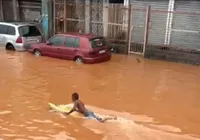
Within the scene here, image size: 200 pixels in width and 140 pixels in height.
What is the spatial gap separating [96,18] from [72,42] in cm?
442

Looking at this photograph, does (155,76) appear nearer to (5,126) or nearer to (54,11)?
(5,126)

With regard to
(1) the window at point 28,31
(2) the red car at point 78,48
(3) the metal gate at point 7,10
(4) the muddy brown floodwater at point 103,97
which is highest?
(3) the metal gate at point 7,10

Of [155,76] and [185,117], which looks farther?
[155,76]

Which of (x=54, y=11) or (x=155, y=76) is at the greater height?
(x=54, y=11)

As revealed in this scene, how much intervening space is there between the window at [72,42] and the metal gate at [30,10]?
25.2ft

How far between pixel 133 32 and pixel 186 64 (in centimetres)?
350

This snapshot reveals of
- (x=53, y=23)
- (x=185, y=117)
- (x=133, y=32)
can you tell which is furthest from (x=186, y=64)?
(x=53, y=23)

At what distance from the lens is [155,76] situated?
12953mm

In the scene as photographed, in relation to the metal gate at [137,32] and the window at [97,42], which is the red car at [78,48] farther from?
the metal gate at [137,32]

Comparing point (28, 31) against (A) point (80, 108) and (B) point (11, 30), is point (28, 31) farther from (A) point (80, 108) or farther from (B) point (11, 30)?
(A) point (80, 108)

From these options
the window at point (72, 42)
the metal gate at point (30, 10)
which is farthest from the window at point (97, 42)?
the metal gate at point (30, 10)

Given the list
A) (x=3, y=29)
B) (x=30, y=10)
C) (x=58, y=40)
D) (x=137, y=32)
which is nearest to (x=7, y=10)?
(x=30, y=10)

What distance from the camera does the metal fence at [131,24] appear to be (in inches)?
629

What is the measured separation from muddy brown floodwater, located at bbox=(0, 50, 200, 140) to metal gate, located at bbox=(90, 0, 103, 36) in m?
3.40
